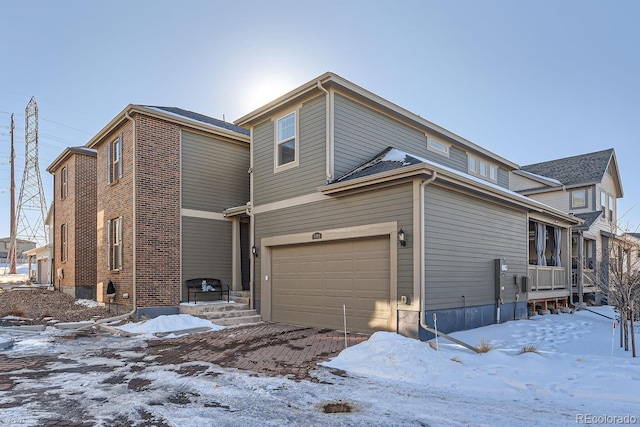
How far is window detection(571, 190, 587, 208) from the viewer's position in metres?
21.2

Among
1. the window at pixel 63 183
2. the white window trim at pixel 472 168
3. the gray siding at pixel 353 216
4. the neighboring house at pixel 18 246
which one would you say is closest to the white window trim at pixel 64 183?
the window at pixel 63 183

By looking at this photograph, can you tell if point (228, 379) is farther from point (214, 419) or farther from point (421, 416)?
point (421, 416)

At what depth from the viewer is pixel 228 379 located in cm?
638

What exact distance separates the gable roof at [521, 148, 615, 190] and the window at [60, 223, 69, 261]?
79.3 feet

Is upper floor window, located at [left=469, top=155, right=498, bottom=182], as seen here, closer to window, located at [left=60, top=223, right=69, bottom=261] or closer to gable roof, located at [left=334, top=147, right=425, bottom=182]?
gable roof, located at [left=334, top=147, right=425, bottom=182]

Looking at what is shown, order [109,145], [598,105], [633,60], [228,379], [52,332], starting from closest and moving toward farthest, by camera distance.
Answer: [228,379] → [52,332] → [109,145] → [633,60] → [598,105]

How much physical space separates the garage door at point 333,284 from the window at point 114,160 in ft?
19.4

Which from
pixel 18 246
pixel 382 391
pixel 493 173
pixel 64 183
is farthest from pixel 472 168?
pixel 18 246

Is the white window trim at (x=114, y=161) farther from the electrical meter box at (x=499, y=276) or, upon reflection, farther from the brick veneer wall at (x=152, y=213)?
the electrical meter box at (x=499, y=276)

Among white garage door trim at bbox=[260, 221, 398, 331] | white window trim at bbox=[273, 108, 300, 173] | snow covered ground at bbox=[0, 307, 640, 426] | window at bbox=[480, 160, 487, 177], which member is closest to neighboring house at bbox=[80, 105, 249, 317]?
white garage door trim at bbox=[260, 221, 398, 331]

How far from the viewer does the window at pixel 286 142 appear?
1213 cm

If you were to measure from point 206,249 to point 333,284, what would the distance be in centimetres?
520

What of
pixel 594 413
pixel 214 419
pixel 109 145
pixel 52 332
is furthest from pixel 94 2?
pixel 594 413

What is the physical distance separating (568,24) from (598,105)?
561 centimetres
